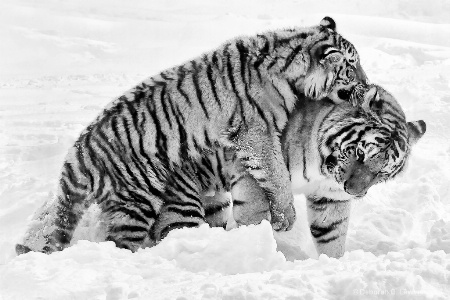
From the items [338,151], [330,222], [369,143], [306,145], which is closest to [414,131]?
[369,143]

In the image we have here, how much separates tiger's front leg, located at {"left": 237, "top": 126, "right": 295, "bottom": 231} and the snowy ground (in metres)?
0.36

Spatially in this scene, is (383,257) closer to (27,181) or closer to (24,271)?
(24,271)

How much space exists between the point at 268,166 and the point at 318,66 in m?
0.78

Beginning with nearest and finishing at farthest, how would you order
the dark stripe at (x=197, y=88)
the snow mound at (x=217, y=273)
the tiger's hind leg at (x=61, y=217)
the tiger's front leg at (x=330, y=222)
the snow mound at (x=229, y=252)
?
the snow mound at (x=217, y=273)
the snow mound at (x=229, y=252)
the tiger's hind leg at (x=61, y=217)
the dark stripe at (x=197, y=88)
the tiger's front leg at (x=330, y=222)

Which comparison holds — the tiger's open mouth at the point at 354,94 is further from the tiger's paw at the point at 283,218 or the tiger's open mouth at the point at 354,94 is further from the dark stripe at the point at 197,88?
the dark stripe at the point at 197,88

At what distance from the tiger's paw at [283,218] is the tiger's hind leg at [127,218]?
77 cm

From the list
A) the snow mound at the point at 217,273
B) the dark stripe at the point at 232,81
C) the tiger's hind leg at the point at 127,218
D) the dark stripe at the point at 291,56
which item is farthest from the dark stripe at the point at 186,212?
the dark stripe at the point at 291,56

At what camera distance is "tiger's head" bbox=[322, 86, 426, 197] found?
12.8 feet

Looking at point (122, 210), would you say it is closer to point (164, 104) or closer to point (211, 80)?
point (164, 104)

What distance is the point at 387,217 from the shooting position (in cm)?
520

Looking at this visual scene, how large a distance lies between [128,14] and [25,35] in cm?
346

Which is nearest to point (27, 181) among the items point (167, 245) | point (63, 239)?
point (63, 239)

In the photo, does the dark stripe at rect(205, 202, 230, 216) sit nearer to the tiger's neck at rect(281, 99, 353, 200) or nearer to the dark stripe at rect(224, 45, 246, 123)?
the tiger's neck at rect(281, 99, 353, 200)

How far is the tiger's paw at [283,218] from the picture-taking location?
13.2 feet
